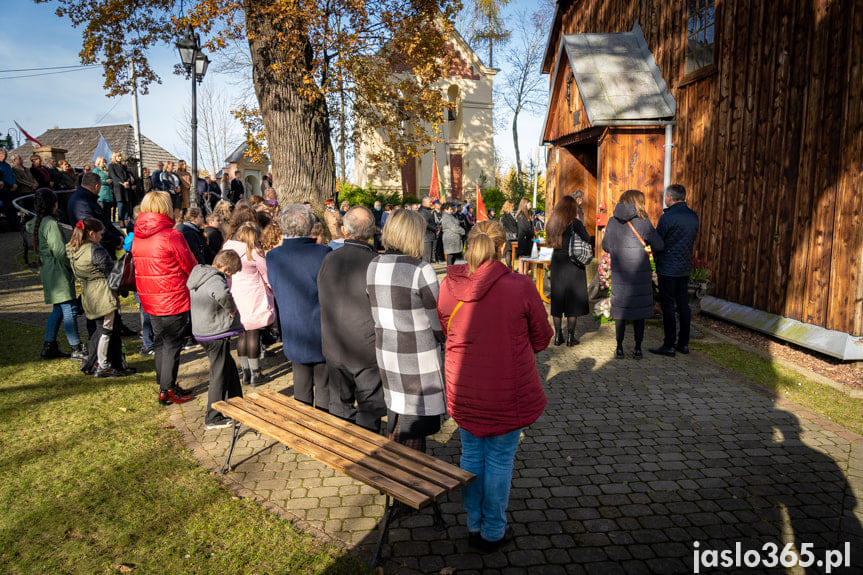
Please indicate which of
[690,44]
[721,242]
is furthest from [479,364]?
[690,44]

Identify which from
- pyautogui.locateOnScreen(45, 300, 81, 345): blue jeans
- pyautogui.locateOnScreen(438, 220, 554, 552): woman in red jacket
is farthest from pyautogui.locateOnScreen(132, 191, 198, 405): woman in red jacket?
pyautogui.locateOnScreen(438, 220, 554, 552): woman in red jacket

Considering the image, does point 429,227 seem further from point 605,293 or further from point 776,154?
point 776,154

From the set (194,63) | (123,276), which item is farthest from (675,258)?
(194,63)

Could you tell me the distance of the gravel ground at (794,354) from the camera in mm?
6410

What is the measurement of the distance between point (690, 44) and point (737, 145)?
280 centimetres

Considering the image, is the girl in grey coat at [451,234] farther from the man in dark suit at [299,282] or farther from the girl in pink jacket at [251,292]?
the man in dark suit at [299,282]

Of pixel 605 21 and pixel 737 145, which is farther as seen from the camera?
pixel 605 21

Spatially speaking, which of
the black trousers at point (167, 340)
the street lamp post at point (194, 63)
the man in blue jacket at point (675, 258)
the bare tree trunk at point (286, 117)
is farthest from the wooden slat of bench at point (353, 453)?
the street lamp post at point (194, 63)

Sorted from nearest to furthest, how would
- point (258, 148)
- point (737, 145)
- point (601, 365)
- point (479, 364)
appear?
point (479, 364), point (601, 365), point (737, 145), point (258, 148)

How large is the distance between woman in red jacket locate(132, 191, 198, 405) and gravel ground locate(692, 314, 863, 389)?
7.23 m

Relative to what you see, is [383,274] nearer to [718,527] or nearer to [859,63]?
[718,527]

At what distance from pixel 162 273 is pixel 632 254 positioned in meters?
5.37

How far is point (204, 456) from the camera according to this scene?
4711 millimetres

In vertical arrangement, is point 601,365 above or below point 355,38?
below
